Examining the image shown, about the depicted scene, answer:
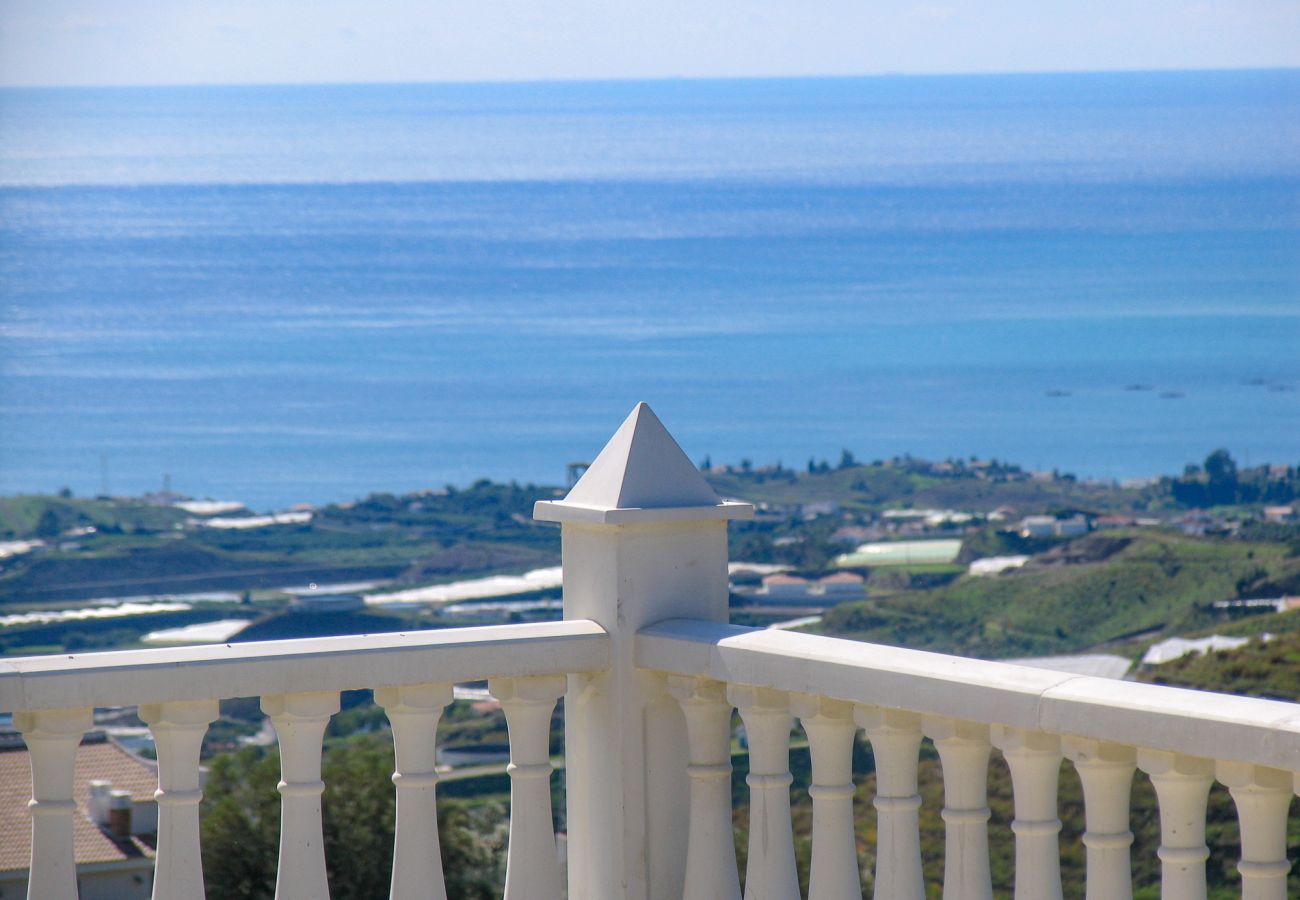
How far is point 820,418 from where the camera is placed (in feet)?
374

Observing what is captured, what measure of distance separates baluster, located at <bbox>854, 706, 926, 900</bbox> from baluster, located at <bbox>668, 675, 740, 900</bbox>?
0.43 meters

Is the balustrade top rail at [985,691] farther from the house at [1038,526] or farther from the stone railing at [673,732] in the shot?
the house at [1038,526]

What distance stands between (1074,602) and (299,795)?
48045mm

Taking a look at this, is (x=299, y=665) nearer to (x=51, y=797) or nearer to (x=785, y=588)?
(x=51, y=797)

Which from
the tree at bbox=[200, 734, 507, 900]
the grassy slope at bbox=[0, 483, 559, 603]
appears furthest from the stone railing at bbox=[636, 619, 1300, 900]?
the grassy slope at bbox=[0, 483, 559, 603]

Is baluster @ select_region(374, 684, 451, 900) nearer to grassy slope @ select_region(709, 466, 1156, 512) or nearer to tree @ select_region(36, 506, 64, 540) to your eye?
grassy slope @ select_region(709, 466, 1156, 512)

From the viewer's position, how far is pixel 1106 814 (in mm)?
2543

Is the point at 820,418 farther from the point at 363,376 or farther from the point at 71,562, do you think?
the point at 71,562

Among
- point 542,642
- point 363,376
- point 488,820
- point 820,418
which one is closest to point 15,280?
point 363,376

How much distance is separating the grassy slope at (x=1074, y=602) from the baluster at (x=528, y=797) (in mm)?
39426

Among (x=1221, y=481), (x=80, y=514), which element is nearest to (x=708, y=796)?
(x=1221, y=481)

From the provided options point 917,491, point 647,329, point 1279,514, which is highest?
point 647,329

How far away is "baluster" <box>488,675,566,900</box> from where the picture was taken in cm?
322

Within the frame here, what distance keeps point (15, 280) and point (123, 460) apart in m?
42.1
